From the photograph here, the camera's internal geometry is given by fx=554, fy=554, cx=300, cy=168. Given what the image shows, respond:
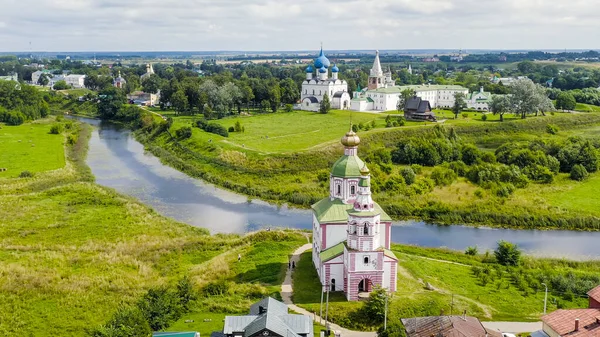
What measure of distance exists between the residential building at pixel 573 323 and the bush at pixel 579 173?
27198mm

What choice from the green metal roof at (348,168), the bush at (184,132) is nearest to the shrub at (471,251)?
the green metal roof at (348,168)

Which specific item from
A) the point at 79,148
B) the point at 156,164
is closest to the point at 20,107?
the point at 79,148

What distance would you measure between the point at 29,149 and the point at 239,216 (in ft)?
91.9

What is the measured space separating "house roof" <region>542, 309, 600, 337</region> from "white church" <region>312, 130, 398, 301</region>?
6130mm

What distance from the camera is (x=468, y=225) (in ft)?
112

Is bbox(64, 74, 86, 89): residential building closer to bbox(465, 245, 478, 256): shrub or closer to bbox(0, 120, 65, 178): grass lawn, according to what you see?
bbox(0, 120, 65, 178): grass lawn

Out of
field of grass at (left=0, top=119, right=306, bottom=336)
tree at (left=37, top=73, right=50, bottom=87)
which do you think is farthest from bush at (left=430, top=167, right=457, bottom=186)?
tree at (left=37, top=73, right=50, bottom=87)

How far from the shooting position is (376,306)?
19.8 metres

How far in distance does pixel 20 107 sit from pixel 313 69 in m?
39.9

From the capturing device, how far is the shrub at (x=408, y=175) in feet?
135

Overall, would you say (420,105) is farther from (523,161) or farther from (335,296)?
(335,296)

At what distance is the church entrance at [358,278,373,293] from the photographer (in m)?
21.5

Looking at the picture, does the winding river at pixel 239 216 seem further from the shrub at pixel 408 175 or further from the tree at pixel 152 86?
the tree at pixel 152 86

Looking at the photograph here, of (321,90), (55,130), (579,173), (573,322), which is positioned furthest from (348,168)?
(321,90)
